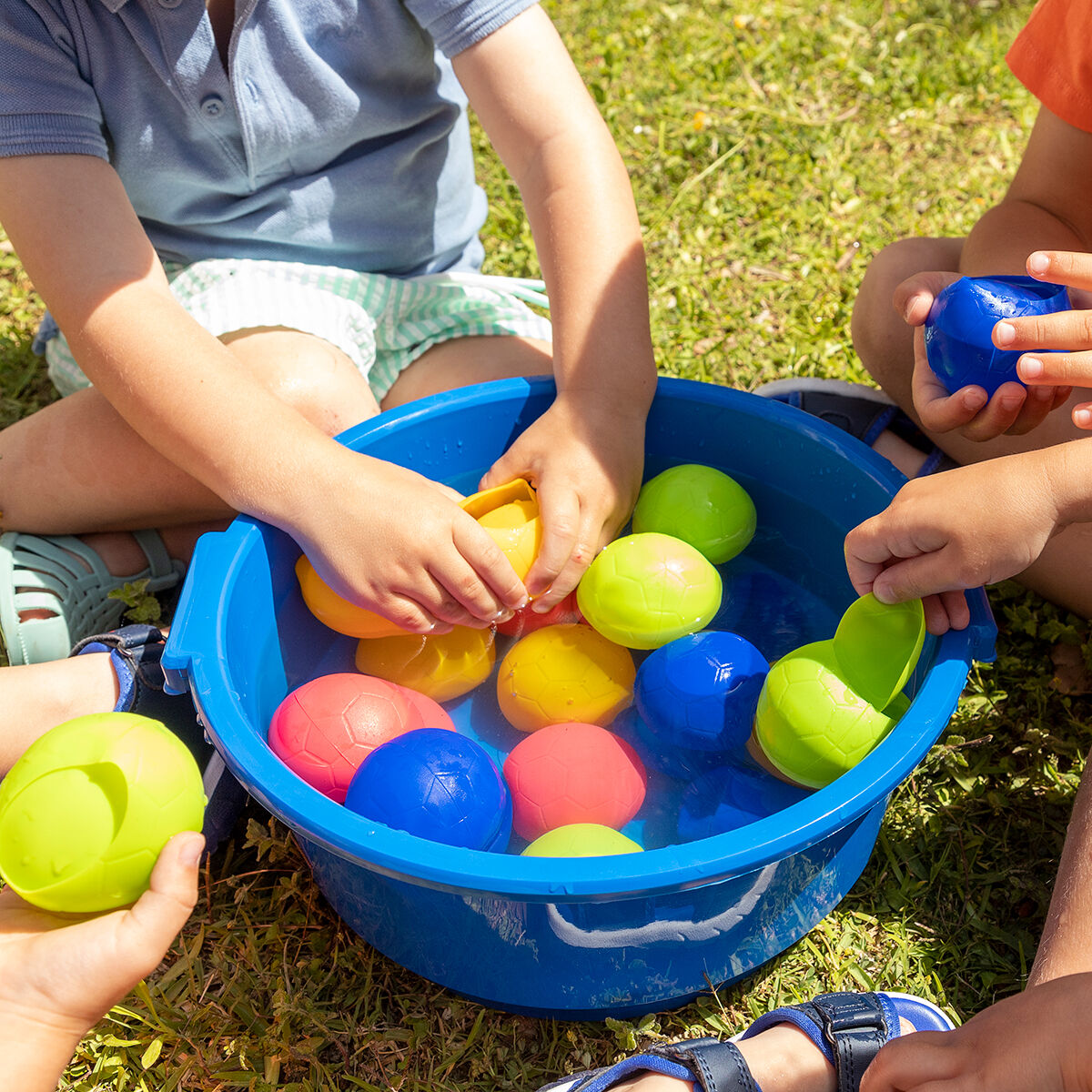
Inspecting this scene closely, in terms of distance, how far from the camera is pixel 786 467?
5.02 ft

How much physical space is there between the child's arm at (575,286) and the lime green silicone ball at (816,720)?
1.06ft

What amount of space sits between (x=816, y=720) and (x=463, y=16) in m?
1.05

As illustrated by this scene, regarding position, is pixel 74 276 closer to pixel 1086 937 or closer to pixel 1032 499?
pixel 1032 499

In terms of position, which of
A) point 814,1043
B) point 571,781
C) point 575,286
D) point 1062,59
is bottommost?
point 814,1043

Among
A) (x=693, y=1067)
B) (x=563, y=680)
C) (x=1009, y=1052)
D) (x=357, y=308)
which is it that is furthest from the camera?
(x=357, y=308)

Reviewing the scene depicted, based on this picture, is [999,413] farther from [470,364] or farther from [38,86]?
[38,86]

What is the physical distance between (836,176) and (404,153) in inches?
41.9

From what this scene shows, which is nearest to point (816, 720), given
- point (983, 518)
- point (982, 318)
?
point (983, 518)

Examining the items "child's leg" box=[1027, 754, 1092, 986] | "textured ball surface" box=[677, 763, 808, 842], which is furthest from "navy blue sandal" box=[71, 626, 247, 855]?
"child's leg" box=[1027, 754, 1092, 986]

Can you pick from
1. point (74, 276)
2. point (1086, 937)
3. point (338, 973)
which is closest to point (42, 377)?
point (74, 276)

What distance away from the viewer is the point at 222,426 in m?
1.31

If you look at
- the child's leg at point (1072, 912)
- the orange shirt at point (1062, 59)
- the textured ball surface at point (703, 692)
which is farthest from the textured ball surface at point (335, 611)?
the orange shirt at point (1062, 59)

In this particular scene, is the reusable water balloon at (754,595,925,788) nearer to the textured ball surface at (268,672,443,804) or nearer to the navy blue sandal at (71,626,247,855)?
the textured ball surface at (268,672,443,804)

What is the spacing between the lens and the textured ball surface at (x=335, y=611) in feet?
4.57
